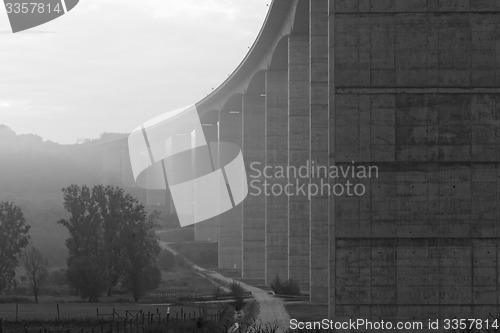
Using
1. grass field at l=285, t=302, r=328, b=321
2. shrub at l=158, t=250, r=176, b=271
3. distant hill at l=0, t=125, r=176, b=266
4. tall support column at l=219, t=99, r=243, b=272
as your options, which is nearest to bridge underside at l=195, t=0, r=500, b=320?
grass field at l=285, t=302, r=328, b=321

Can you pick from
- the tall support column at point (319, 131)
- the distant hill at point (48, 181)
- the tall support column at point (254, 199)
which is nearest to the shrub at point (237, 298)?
the tall support column at point (319, 131)

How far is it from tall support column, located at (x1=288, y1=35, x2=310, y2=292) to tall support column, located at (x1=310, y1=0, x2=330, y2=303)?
7849 mm

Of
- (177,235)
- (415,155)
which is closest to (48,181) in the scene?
(177,235)

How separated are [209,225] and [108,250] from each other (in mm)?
62465

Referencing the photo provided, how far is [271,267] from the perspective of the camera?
73812 millimetres

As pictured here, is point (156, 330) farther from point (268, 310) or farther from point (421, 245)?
point (268, 310)

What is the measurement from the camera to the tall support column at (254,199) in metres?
85.0

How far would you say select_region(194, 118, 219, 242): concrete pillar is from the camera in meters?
130

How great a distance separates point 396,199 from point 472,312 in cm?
570

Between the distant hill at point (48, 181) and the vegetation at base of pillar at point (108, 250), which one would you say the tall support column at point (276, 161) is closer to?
the vegetation at base of pillar at point (108, 250)

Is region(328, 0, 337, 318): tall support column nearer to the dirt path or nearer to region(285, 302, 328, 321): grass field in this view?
Result: the dirt path

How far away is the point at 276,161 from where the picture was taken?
249 feet

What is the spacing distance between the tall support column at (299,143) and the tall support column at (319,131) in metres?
7.85

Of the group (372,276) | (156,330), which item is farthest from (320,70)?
(156,330)
